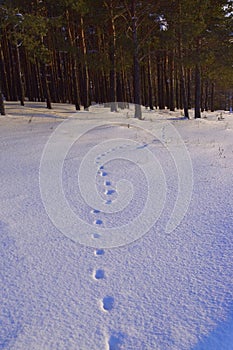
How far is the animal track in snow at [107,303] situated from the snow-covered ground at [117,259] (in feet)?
0.03

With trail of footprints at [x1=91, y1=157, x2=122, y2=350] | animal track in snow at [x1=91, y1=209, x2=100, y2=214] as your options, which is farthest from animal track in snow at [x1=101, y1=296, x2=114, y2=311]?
animal track in snow at [x1=91, y1=209, x2=100, y2=214]

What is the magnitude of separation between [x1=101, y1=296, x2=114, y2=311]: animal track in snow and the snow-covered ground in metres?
0.01

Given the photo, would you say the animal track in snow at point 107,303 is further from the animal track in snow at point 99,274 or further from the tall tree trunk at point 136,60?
the tall tree trunk at point 136,60

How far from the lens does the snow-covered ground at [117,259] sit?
64.4 inches

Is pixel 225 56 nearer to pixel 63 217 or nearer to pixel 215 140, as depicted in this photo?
pixel 215 140

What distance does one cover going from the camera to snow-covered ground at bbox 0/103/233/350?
1.63m

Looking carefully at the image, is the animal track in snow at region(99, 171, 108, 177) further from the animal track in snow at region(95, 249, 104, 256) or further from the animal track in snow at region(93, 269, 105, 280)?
the animal track in snow at region(93, 269, 105, 280)

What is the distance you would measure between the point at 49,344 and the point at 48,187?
265 cm

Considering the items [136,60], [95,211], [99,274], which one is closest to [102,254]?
[99,274]

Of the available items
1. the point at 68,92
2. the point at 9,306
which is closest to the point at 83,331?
the point at 9,306

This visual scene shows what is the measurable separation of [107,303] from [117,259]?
0.53 metres

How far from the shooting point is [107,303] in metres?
1.86

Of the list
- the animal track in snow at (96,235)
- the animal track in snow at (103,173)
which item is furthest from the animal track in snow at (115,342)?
the animal track in snow at (103,173)

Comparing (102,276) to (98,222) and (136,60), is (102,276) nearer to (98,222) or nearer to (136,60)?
(98,222)
